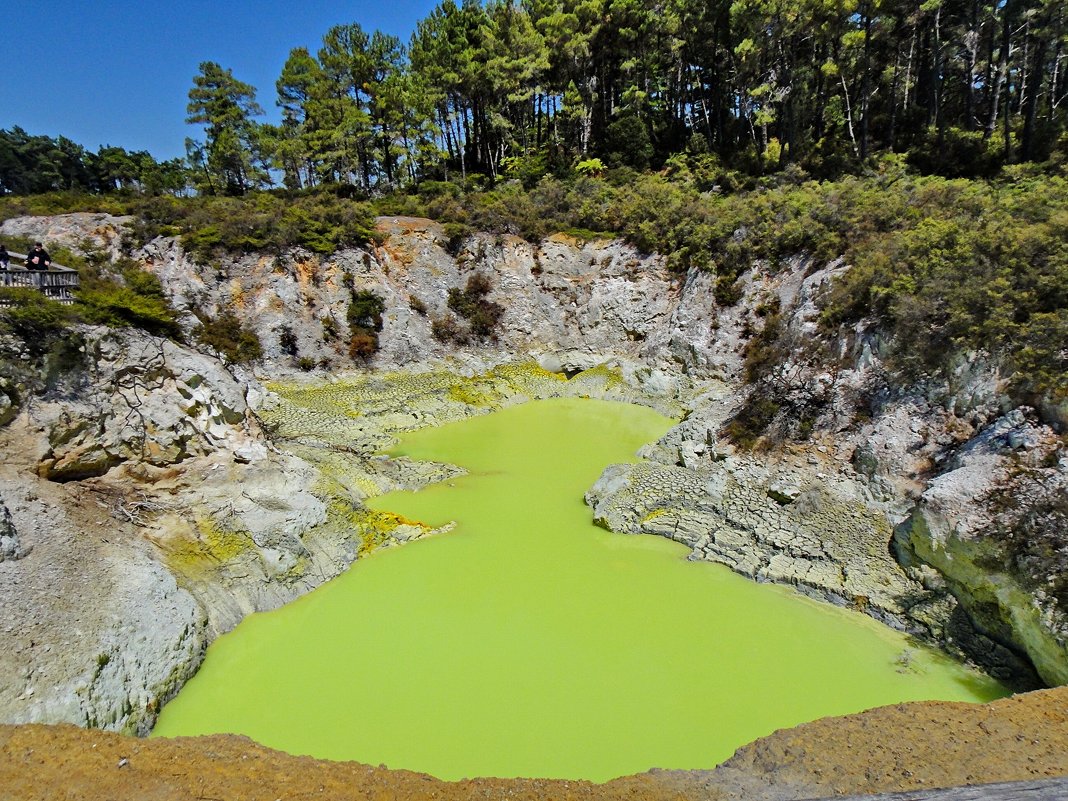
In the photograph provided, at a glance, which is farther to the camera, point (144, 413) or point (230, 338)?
point (230, 338)

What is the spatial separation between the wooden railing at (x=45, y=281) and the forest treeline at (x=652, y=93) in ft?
93.9

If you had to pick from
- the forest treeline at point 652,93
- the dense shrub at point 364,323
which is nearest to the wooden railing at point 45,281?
the dense shrub at point 364,323

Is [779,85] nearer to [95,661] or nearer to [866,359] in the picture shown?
[866,359]

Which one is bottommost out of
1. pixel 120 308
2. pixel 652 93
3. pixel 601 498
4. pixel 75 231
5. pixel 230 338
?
pixel 601 498

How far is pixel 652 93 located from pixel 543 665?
140ft

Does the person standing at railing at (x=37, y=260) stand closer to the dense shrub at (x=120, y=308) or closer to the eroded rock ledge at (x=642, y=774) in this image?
the dense shrub at (x=120, y=308)

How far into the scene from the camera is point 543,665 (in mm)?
9070

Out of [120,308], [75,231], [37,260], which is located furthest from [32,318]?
[75,231]

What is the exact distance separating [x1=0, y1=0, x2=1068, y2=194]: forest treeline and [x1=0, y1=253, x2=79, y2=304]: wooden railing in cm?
2862

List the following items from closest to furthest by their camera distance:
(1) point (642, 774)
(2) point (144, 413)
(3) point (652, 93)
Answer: (1) point (642, 774) < (2) point (144, 413) < (3) point (652, 93)

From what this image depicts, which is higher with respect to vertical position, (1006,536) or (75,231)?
(75,231)

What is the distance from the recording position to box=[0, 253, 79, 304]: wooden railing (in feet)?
38.1

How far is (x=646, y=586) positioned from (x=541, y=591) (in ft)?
7.23

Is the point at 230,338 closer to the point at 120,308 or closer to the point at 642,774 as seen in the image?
the point at 120,308
